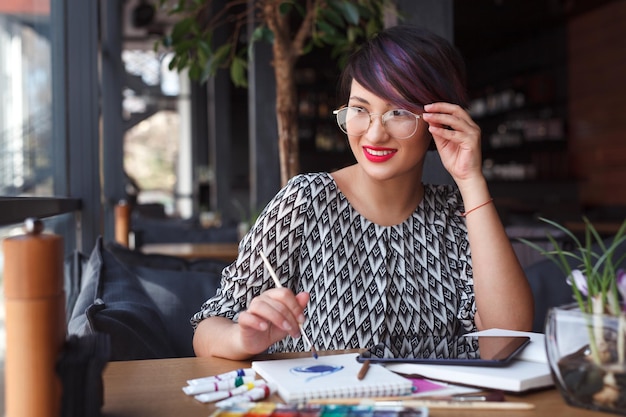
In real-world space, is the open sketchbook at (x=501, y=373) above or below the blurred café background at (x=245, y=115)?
below

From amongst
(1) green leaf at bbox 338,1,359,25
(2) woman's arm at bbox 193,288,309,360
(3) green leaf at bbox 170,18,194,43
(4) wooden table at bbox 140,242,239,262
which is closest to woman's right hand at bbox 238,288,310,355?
(2) woman's arm at bbox 193,288,309,360

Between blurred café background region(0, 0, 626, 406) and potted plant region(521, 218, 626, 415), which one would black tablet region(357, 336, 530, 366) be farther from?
blurred café background region(0, 0, 626, 406)

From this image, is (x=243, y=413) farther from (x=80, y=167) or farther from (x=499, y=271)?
(x=80, y=167)

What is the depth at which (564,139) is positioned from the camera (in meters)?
9.27

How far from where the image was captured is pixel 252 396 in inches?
37.2

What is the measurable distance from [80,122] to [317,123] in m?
7.18

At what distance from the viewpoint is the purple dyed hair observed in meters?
1.55

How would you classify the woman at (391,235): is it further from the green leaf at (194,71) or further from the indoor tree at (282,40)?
the green leaf at (194,71)

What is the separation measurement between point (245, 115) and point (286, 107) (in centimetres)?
923

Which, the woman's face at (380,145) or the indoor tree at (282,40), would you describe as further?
the indoor tree at (282,40)

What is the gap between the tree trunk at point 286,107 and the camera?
3.00 metres

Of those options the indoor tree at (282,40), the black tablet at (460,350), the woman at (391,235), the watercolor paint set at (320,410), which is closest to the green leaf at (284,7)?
the indoor tree at (282,40)

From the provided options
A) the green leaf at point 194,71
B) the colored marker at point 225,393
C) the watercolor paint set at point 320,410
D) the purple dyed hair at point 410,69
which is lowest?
the colored marker at point 225,393

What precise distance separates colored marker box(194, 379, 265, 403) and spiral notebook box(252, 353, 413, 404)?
29 millimetres
